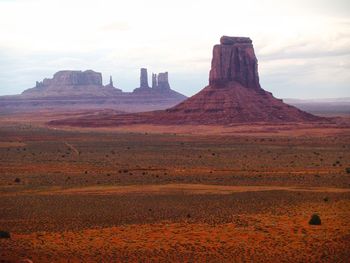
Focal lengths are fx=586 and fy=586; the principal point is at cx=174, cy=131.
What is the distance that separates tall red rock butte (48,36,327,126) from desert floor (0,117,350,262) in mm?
43583

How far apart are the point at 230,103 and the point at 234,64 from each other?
10.6 meters

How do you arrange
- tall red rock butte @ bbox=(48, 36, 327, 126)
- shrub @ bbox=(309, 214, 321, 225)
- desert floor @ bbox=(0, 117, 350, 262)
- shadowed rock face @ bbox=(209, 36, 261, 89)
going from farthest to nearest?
shadowed rock face @ bbox=(209, 36, 261, 89) → tall red rock butte @ bbox=(48, 36, 327, 126) → shrub @ bbox=(309, 214, 321, 225) → desert floor @ bbox=(0, 117, 350, 262)

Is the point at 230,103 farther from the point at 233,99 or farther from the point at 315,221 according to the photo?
the point at 315,221

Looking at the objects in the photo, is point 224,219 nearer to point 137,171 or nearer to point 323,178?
point 323,178

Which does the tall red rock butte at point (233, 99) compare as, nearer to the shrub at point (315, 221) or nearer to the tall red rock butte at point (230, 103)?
the tall red rock butte at point (230, 103)

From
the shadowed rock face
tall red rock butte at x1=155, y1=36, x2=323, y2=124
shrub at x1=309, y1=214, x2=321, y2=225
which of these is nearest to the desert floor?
shrub at x1=309, y1=214, x2=321, y2=225

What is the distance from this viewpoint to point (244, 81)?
118875 millimetres

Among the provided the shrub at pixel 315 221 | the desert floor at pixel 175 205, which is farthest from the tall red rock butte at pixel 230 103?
the shrub at pixel 315 221

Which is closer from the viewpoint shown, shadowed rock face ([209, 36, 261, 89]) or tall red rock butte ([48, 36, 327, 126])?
tall red rock butte ([48, 36, 327, 126])

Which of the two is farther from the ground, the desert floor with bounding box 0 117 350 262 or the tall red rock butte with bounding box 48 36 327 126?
the tall red rock butte with bounding box 48 36 327 126

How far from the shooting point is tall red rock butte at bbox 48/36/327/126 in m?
109

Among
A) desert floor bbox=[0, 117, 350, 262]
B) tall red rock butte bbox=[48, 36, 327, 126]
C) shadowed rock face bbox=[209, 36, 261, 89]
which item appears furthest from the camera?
shadowed rock face bbox=[209, 36, 261, 89]

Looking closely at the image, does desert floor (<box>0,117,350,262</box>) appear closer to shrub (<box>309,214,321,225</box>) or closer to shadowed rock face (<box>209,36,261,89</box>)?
shrub (<box>309,214,321,225</box>)

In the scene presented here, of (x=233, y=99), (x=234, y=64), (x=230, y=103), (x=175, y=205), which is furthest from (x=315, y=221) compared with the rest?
(x=234, y=64)
